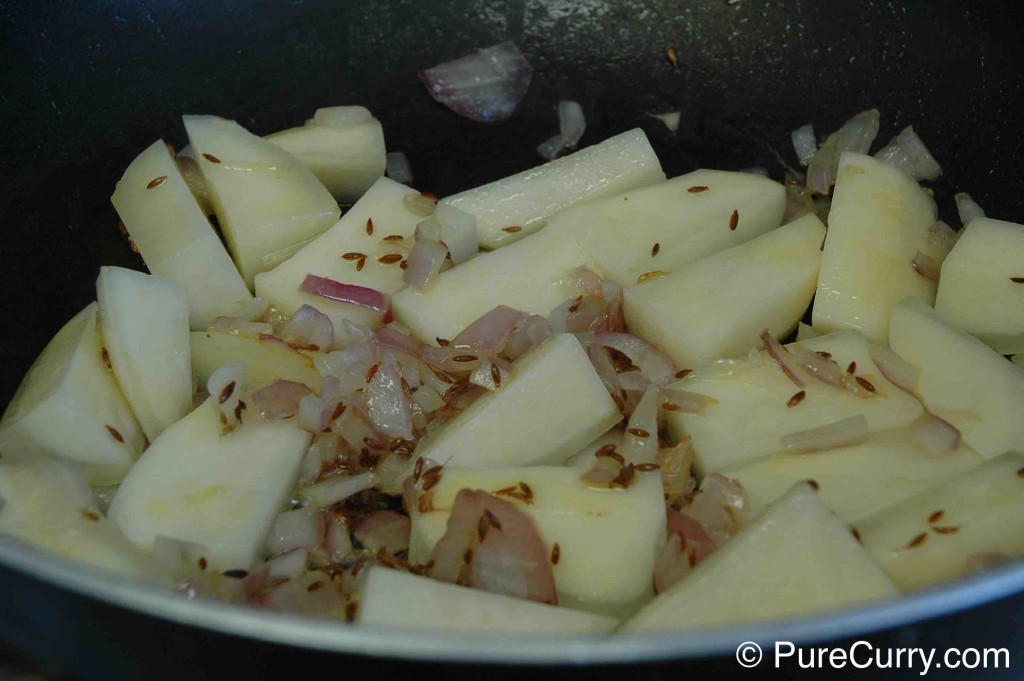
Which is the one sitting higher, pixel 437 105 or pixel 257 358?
pixel 437 105

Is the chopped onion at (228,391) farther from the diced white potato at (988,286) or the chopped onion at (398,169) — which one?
the diced white potato at (988,286)

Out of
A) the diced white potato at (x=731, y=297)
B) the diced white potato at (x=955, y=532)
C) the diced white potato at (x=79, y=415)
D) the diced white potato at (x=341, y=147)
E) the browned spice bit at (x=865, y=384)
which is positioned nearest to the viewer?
the diced white potato at (x=955, y=532)

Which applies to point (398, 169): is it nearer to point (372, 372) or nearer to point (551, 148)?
point (551, 148)

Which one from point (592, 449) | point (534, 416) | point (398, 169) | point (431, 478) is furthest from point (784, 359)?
point (398, 169)

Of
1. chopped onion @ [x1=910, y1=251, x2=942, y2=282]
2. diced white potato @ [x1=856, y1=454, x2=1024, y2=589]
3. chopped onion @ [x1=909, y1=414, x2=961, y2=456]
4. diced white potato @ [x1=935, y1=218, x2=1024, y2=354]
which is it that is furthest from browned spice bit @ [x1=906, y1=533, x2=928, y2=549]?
chopped onion @ [x1=910, y1=251, x2=942, y2=282]

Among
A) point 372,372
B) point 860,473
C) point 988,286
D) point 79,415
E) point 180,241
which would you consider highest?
point 180,241

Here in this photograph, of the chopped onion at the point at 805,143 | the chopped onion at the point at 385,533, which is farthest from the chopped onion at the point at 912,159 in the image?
the chopped onion at the point at 385,533

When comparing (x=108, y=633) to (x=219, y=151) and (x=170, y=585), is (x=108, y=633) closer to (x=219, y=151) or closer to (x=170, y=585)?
(x=170, y=585)

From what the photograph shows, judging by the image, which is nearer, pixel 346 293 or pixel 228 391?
pixel 228 391
